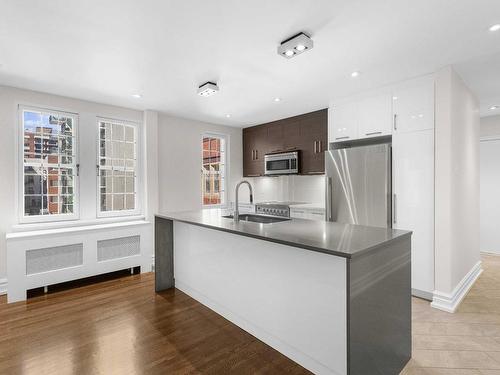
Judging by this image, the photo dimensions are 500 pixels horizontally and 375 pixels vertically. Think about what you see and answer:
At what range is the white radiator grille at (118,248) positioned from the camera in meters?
3.69

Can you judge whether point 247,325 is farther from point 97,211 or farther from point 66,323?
point 97,211

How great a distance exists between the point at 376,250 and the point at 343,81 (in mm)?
2246

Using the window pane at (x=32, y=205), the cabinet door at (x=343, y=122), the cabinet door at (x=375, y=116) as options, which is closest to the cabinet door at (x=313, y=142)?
the cabinet door at (x=343, y=122)

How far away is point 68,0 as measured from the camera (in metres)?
1.74

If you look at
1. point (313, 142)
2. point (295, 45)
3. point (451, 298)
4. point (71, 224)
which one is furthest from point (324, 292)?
point (71, 224)

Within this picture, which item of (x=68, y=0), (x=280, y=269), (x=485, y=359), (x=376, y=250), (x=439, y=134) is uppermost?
(x=68, y=0)

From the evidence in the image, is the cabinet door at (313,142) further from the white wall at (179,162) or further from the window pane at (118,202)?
the window pane at (118,202)

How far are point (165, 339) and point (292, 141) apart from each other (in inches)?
140

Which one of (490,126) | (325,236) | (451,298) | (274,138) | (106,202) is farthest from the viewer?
(274,138)

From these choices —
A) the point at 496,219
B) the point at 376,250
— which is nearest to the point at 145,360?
the point at 376,250

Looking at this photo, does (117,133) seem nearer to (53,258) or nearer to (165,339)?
(53,258)

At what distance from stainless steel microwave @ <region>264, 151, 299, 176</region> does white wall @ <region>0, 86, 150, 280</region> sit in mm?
2856

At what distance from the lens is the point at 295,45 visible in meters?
2.16

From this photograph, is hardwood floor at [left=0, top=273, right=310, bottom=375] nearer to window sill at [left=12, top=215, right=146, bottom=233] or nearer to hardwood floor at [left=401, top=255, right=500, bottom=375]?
window sill at [left=12, top=215, right=146, bottom=233]
